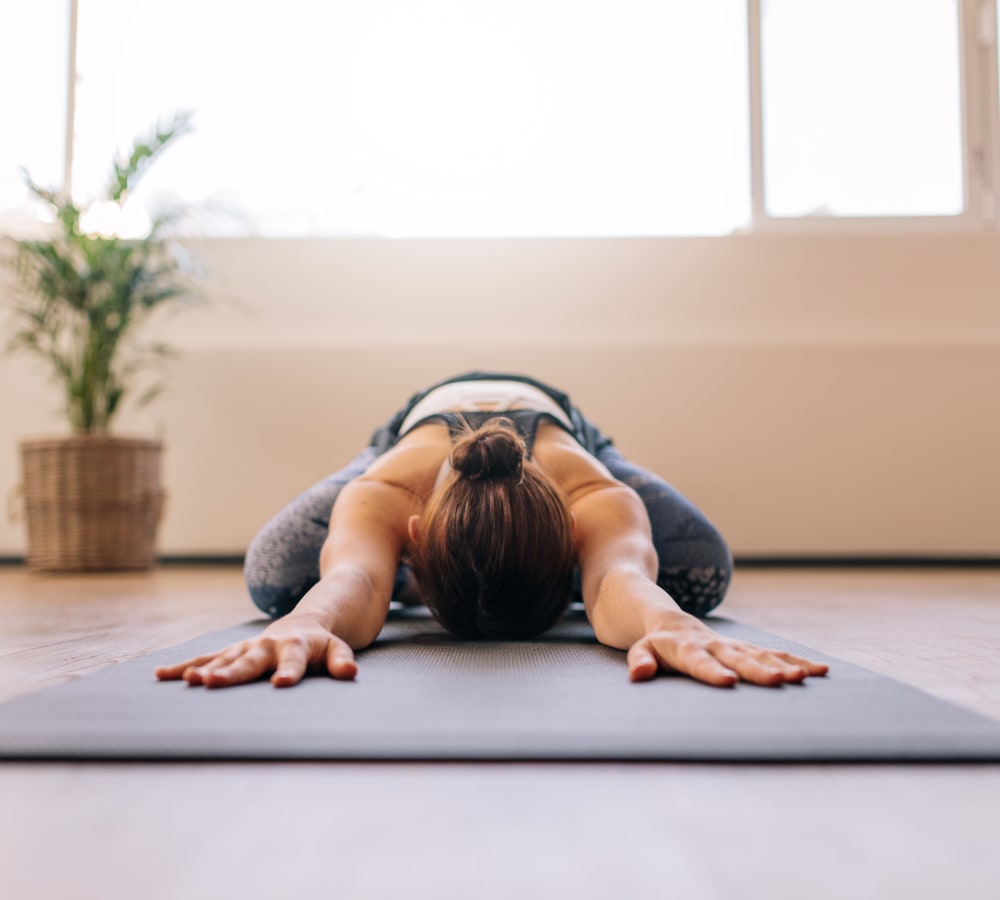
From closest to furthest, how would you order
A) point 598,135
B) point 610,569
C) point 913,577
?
1. point 610,569
2. point 913,577
3. point 598,135

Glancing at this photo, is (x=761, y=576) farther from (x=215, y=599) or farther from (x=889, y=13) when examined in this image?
(x=889, y=13)

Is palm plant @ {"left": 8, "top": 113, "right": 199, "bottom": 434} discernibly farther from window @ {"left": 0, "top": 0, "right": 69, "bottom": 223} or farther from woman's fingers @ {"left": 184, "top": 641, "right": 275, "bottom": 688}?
woman's fingers @ {"left": 184, "top": 641, "right": 275, "bottom": 688}

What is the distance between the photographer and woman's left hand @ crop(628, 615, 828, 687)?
93 cm

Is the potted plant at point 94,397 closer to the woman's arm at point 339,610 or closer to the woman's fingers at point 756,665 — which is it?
the woman's arm at point 339,610

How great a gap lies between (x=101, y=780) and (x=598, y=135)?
3224mm

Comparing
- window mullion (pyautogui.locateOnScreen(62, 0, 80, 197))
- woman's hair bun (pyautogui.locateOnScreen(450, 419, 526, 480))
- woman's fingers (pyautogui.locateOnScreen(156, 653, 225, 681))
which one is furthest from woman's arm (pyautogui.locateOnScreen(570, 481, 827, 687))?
window mullion (pyautogui.locateOnScreen(62, 0, 80, 197))

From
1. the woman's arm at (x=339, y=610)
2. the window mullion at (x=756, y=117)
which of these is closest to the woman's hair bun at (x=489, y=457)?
the woman's arm at (x=339, y=610)

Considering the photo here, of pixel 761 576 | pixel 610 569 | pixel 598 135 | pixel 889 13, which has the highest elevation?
pixel 889 13

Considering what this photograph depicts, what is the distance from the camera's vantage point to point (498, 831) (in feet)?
1.88

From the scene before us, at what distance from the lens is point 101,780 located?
678mm

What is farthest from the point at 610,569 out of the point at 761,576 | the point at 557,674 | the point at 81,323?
the point at 81,323

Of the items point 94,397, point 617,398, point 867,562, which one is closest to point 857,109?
point 617,398

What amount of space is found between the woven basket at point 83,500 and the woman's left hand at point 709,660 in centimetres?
230

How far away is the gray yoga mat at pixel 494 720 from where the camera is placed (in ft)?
2.38
